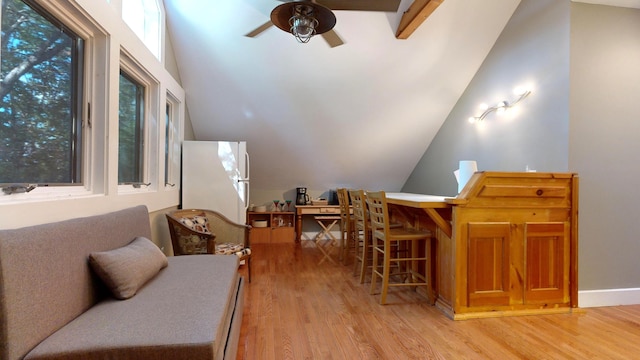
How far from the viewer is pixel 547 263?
2531 millimetres

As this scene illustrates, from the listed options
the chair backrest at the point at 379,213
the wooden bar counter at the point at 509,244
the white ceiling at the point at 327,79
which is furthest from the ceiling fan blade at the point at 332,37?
the wooden bar counter at the point at 509,244

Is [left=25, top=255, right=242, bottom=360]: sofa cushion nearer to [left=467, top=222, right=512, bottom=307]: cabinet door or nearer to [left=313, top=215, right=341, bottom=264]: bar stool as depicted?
[left=467, top=222, right=512, bottom=307]: cabinet door

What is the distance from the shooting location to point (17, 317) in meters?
1.04

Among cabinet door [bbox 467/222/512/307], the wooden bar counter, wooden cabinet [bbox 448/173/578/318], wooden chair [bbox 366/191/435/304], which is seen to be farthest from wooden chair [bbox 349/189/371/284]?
cabinet door [bbox 467/222/512/307]

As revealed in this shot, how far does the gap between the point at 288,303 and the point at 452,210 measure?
151 cm

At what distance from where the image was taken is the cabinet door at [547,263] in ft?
8.20

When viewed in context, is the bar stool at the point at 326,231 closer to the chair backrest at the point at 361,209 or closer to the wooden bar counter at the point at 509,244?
the chair backrest at the point at 361,209

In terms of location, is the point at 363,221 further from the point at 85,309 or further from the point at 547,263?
the point at 85,309

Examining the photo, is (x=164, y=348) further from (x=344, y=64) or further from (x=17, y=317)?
(x=344, y=64)

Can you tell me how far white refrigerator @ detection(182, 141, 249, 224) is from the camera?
12.1 feet

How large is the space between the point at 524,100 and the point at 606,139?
0.76m

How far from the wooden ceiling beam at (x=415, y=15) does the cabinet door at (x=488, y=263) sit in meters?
1.95

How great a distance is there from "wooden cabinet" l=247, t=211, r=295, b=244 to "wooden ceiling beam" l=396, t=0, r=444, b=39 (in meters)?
3.27

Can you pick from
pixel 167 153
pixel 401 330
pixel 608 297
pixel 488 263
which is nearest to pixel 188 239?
pixel 167 153
